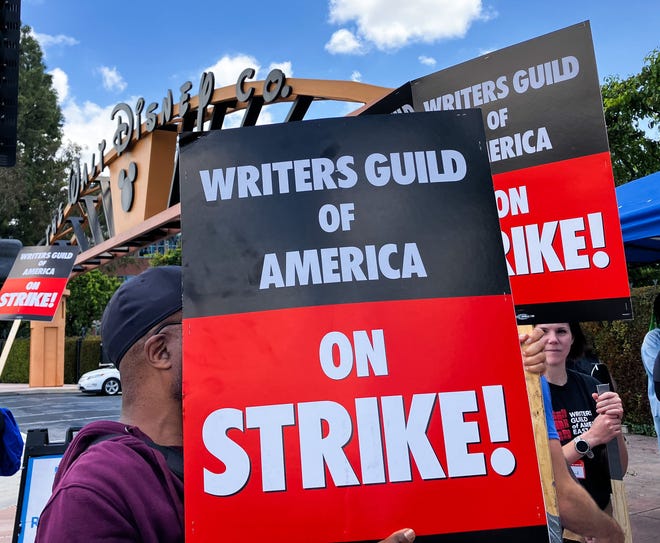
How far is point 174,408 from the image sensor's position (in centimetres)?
147

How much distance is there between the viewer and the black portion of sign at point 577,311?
6.63ft

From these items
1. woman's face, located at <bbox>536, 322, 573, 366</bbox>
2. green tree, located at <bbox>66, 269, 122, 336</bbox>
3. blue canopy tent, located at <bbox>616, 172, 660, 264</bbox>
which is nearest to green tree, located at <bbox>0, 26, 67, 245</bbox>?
green tree, located at <bbox>66, 269, 122, 336</bbox>

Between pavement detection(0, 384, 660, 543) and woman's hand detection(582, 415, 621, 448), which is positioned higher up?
woman's hand detection(582, 415, 621, 448)

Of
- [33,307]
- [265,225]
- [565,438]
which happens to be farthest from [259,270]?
[33,307]

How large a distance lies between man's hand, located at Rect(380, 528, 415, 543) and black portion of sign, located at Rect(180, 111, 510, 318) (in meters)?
0.48

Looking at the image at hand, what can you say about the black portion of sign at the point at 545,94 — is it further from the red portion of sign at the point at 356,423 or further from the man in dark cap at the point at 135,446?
the man in dark cap at the point at 135,446

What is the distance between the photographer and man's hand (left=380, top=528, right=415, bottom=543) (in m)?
1.25

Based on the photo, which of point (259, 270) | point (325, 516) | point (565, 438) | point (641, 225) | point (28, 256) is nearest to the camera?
point (325, 516)

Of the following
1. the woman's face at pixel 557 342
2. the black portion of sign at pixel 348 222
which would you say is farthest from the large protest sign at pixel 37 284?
the black portion of sign at pixel 348 222

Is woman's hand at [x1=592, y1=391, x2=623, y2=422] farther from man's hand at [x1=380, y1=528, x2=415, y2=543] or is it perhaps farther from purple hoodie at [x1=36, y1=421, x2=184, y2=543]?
purple hoodie at [x1=36, y1=421, x2=184, y2=543]

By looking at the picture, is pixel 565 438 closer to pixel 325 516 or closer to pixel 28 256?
pixel 325 516

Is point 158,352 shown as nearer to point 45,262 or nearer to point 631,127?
point 45,262

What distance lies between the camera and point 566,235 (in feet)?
6.79

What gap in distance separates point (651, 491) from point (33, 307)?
5.99 meters
